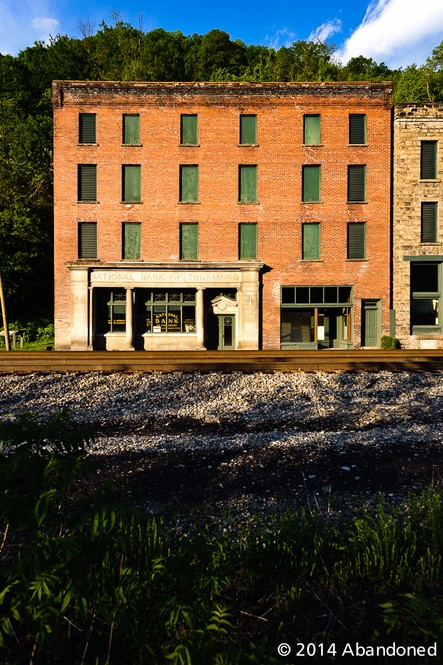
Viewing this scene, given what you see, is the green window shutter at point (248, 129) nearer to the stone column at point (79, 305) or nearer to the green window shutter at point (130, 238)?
the green window shutter at point (130, 238)

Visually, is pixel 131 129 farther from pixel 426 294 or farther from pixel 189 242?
pixel 426 294

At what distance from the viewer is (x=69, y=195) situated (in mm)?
22234

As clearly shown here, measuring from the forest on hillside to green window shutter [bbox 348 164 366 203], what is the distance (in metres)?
18.5

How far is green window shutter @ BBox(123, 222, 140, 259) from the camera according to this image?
→ 2248cm

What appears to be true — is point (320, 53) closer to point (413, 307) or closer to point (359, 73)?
point (359, 73)

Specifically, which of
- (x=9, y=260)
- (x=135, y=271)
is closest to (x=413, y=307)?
(x=135, y=271)

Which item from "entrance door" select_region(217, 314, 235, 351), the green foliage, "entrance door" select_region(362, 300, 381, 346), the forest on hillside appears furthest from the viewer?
the forest on hillside

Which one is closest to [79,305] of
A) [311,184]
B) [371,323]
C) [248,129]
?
[248,129]

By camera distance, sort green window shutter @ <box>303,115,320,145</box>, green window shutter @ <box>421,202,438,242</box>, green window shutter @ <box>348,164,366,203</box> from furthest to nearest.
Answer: green window shutter @ <box>348,164,366,203</box> < green window shutter @ <box>421,202,438,242</box> < green window shutter @ <box>303,115,320,145</box>

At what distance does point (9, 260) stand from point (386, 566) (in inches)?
1203

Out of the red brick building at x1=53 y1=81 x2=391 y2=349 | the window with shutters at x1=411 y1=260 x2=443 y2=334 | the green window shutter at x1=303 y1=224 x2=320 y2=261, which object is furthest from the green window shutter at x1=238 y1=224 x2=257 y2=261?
the window with shutters at x1=411 y1=260 x2=443 y2=334

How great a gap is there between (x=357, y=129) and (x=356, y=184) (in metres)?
3.49

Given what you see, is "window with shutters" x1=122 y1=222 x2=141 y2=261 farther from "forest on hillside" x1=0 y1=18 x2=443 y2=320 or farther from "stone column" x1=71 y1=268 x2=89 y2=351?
"forest on hillside" x1=0 y1=18 x2=443 y2=320

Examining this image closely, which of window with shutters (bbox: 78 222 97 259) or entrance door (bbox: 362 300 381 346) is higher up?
window with shutters (bbox: 78 222 97 259)
